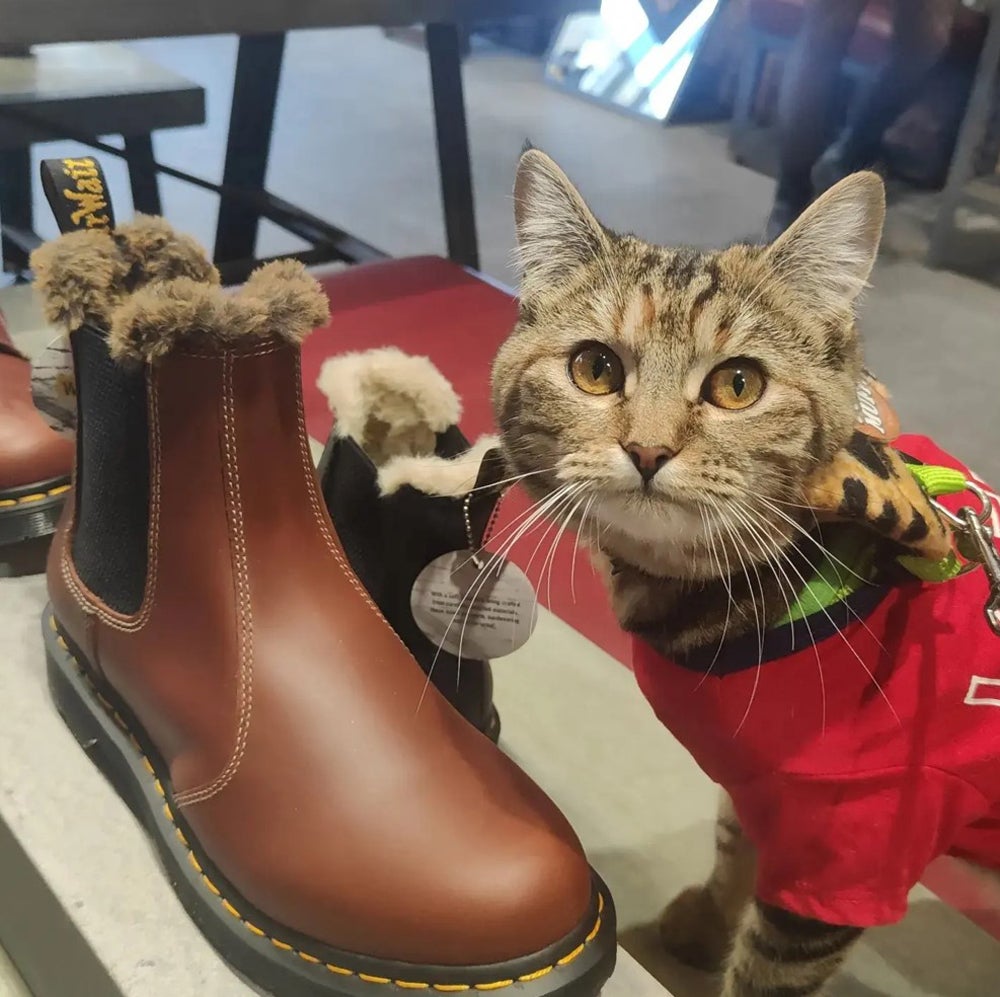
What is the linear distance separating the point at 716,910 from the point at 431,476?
375 mm

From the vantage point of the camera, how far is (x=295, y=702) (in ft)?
1.72

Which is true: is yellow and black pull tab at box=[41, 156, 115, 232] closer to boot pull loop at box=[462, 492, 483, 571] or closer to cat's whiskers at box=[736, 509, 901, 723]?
boot pull loop at box=[462, 492, 483, 571]

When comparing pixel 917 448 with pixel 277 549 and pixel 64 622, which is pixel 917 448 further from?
pixel 64 622

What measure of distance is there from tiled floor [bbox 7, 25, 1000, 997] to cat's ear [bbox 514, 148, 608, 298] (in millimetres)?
368

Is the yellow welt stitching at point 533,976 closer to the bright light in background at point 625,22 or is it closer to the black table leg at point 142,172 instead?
the black table leg at point 142,172

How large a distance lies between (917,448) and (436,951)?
422mm

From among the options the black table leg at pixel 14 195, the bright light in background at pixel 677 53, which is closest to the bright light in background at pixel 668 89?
the bright light in background at pixel 677 53

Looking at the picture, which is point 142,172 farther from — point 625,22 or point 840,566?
point 840,566

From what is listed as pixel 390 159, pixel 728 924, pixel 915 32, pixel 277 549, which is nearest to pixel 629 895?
pixel 728 924

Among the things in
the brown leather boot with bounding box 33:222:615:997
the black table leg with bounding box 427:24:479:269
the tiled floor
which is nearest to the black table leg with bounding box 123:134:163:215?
the tiled floor

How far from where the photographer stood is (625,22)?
2182 millimetres

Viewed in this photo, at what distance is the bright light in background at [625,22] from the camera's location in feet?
6.47

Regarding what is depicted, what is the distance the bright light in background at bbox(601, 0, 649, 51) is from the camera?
1.97m

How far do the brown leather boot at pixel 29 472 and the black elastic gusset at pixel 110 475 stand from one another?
16 centimetres
